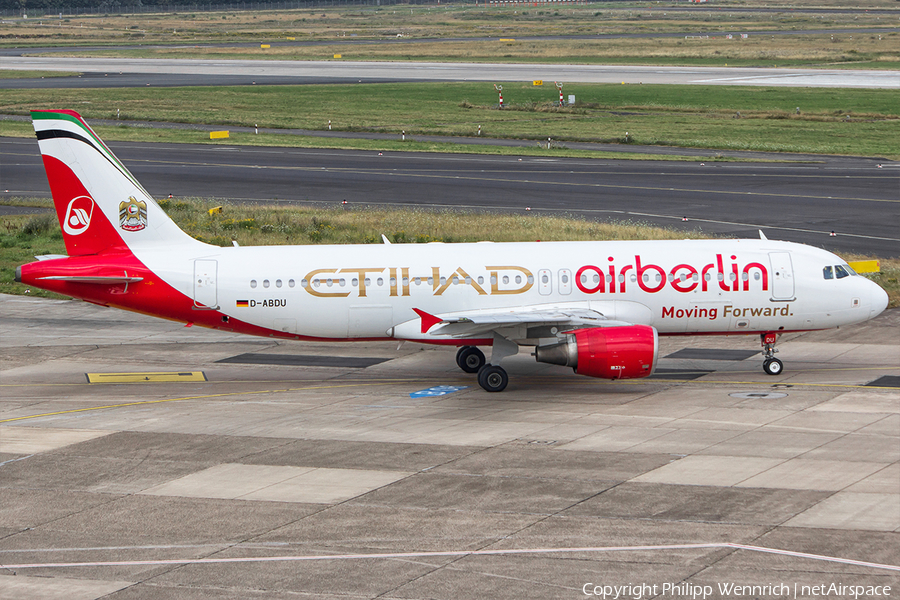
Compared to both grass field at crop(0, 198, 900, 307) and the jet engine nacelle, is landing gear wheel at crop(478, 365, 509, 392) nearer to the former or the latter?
the jet engine nacelle

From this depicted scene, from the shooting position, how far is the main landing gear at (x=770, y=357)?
115ft

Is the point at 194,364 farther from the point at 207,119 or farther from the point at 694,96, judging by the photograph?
the point at 694,96

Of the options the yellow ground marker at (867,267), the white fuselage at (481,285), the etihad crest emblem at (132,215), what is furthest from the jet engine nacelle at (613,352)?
the yellow ground marker at (867,267)

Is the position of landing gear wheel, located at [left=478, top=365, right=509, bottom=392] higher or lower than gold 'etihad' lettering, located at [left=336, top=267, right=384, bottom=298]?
lower

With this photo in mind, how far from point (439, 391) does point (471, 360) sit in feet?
8.67

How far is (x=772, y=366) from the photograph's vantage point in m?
34.9

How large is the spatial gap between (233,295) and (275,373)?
4360 mm

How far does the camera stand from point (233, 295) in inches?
1334

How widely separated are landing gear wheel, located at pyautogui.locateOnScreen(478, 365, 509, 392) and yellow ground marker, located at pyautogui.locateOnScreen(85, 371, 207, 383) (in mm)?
9909

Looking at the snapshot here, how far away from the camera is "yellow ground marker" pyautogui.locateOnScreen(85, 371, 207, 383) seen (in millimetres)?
36250

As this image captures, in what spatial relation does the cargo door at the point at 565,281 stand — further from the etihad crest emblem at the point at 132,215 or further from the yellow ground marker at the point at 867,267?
the yellow ground marker at the point at 867,267

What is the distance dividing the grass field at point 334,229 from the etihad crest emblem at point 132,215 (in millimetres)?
18165

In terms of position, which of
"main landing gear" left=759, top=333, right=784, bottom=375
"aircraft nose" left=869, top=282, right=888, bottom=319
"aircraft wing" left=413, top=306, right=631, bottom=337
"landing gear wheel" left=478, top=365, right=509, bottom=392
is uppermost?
"aircraft nose" left=869, top=282, right=888, bottom=319

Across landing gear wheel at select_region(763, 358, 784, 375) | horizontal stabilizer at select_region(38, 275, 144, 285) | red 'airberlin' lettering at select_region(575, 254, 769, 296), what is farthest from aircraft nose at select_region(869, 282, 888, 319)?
horizontal stabilizer at select_region(38, 275, 144, 285)
